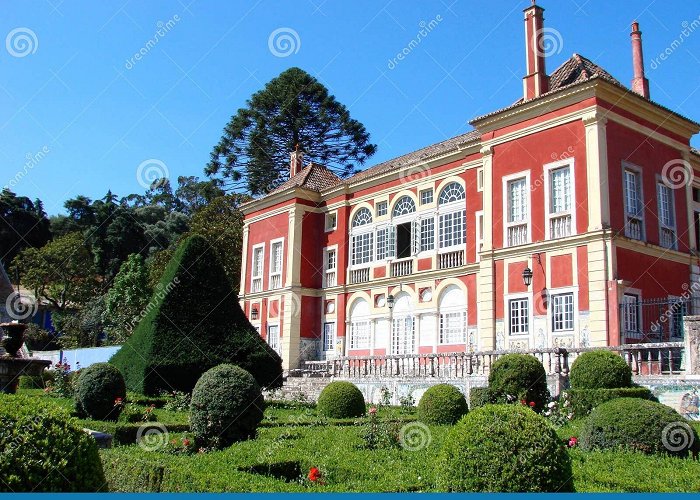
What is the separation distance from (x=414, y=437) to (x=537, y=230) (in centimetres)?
1269

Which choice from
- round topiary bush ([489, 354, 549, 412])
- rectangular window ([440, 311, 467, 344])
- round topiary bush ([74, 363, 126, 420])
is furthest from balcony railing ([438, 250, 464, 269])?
round topiary bush ([74, 363, 126, 420])

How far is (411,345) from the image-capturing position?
28609mm

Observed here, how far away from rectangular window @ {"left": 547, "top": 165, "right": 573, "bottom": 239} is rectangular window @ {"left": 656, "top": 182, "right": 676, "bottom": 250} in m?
4.15

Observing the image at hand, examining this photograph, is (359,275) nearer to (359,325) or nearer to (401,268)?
(359,325)

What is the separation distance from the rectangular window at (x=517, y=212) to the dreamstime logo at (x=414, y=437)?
12.0 m

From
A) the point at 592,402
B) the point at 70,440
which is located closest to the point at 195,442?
the point at 70,440

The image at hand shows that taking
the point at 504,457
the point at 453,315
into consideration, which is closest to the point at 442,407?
the point at 504,457

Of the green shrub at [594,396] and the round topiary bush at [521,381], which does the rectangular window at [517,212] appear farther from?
the green shrub at [594,396]

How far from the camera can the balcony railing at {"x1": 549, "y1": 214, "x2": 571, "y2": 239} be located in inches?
850

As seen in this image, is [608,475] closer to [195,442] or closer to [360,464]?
[360,464]

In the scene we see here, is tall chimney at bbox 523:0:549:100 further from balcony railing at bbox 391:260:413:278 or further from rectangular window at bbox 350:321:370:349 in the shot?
rectangular window at bbox 350:321:370:349

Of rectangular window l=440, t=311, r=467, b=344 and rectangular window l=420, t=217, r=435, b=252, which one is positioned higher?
rectangular window l=420, t=217, r=435, b=252

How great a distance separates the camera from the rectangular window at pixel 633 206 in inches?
864

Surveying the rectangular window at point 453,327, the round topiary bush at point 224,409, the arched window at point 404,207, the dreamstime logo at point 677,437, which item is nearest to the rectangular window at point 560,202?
the rectangular window at point 453,327
